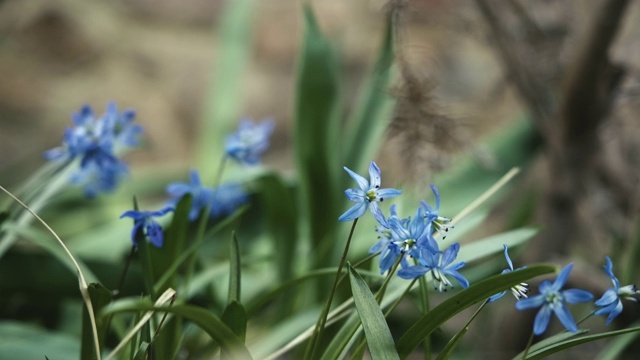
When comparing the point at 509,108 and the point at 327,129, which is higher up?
the point at 509,108

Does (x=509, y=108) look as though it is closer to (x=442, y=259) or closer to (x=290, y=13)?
Answer: (x=290, y=13)

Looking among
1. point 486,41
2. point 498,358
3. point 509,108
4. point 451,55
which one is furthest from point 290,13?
point 498,358

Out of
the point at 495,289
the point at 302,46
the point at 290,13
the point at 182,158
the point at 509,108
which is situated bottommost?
the point at 495,289

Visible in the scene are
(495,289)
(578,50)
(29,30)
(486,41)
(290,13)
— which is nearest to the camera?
(495,289)

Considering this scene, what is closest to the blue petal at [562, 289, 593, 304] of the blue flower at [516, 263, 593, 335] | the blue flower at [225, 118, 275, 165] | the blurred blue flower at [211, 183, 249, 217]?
the blue flower at [516, 263, 593, 335]

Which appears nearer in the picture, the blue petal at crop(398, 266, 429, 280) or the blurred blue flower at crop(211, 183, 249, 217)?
the blue petal at crop(398, 266, 429, 280)

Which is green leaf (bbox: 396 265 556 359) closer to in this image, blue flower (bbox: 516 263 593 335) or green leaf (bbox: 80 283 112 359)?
blue flower (bbox: 516 263 593 335)
